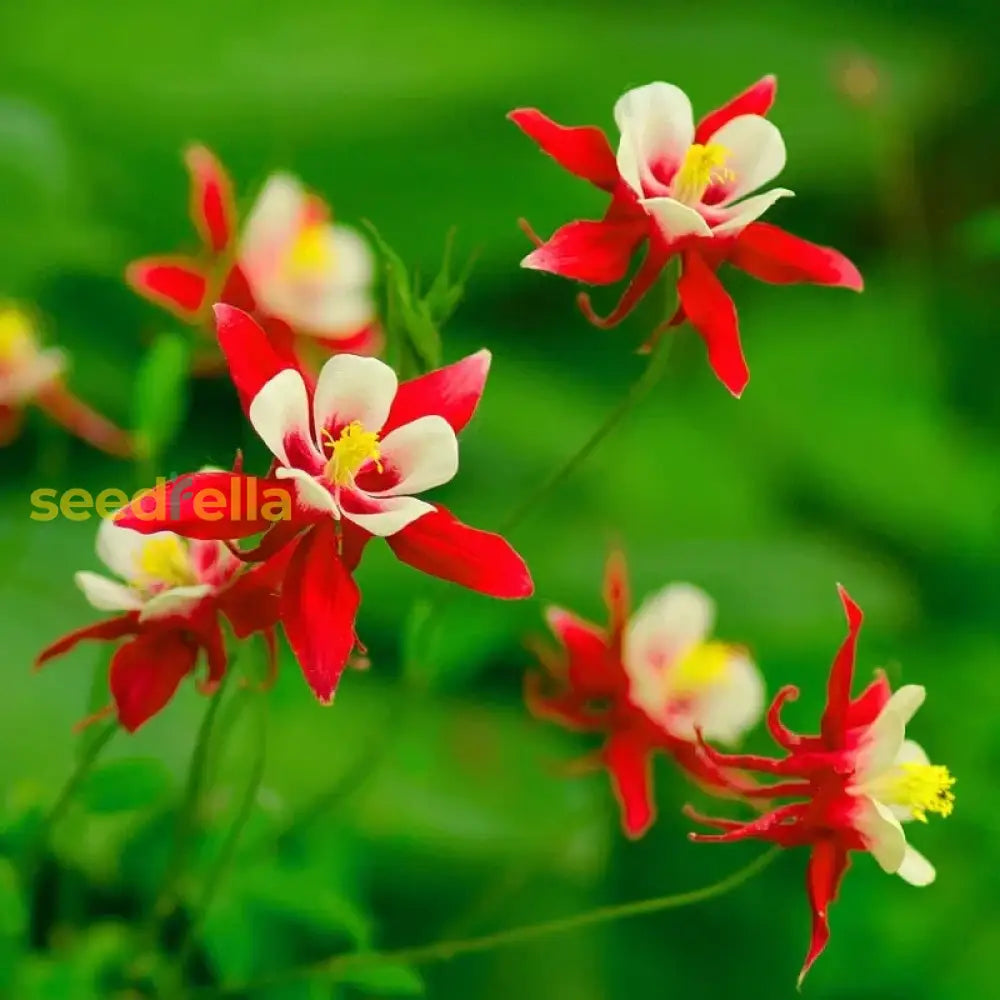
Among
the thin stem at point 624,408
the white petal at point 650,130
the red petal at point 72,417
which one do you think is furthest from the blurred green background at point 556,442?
the white petal at point 650,130

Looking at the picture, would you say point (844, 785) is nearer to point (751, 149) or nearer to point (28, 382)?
point (751, 149)

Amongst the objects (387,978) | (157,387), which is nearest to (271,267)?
(157,387)

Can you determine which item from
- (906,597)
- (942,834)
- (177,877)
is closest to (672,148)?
(177,877)

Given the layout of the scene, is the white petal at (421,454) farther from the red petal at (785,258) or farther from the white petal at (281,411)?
the red petal at (785,258)

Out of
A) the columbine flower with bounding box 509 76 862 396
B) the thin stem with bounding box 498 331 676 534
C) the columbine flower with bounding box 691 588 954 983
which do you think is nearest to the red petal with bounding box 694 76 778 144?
the columbine flower with bounding box 509 76 862 396

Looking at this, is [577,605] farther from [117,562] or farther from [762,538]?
[117,562]

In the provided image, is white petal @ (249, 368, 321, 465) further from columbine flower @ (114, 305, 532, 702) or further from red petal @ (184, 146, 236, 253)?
red petal @ (184, 146, 236, 253)
